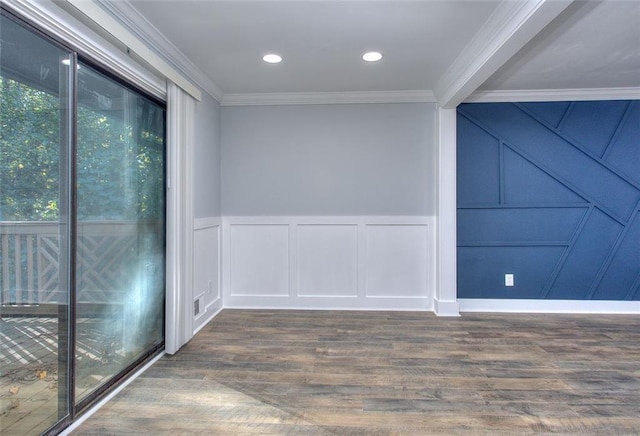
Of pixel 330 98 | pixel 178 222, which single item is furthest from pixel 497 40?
pixel 178 222

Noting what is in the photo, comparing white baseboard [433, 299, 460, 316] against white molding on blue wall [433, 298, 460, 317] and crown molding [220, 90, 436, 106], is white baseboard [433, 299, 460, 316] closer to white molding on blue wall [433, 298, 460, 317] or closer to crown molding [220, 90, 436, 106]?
white molding on blue wall [433, 298, 460, 317]

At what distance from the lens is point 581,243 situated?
363 centimetres

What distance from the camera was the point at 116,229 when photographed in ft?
7.13

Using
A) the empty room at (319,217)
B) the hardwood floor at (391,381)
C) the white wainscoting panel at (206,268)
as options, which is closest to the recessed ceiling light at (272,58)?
the empty room at (319,217)

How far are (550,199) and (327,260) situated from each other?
7.90ft

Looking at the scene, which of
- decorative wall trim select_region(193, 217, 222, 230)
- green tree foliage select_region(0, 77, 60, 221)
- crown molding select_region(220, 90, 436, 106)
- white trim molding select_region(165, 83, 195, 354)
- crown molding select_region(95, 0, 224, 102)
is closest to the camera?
green tree foliage select_region(0, 77, 60, 221)

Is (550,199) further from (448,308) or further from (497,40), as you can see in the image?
(497,40)

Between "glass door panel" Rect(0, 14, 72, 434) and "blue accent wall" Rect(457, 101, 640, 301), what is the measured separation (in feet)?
11.1

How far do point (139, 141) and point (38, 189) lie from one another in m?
0.90

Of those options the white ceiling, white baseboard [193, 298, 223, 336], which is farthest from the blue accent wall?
white baseboard [193, 298, 223, 336]

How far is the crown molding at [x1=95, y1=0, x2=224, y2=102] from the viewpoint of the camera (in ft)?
6.59

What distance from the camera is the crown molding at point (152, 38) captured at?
201 cm

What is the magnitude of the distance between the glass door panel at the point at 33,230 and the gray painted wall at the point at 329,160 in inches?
83.3

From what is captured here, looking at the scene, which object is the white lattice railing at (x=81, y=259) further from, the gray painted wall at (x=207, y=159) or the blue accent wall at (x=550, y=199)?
the blue accent wall at (x=550, y=199)
